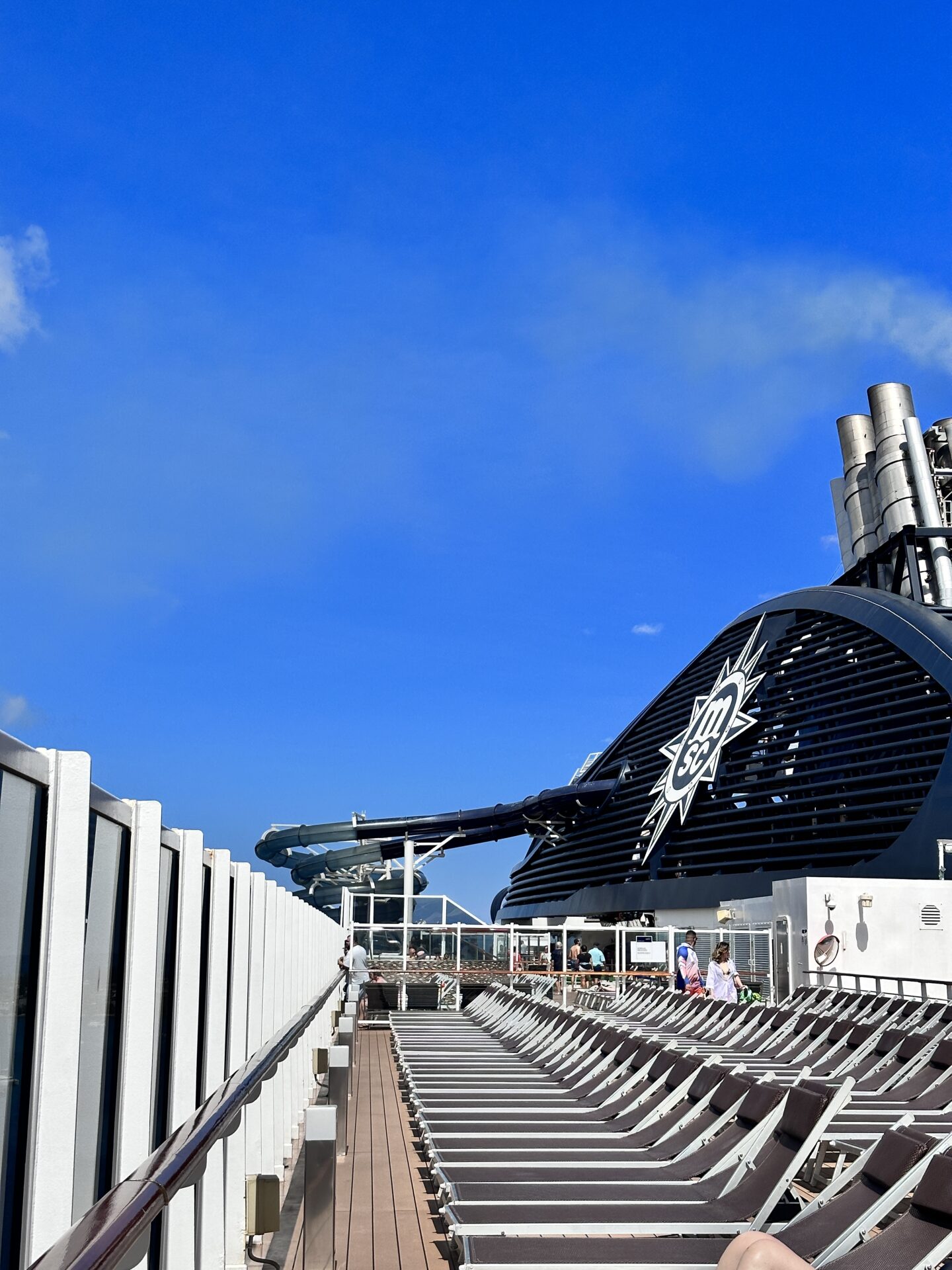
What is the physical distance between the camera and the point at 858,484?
131 ft

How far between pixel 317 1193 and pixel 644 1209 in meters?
2.02

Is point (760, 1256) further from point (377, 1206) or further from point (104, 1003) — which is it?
point (377, 1206)

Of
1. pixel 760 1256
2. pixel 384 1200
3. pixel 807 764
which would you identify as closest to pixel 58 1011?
pixel 760 1256

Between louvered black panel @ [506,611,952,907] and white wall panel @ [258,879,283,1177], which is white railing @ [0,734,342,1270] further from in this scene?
louvered black panel @ [506,611,952,907]

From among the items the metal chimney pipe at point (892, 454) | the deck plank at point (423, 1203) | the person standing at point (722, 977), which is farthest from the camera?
the metal chimney pipe at point (892, 454)

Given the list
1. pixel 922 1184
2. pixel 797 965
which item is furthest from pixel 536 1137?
pixel 797 965

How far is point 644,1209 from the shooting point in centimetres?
463

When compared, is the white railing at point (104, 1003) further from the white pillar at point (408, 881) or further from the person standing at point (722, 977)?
the white pillar at point (408, 881)

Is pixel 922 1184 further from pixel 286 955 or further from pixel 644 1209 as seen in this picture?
pixel 286 955

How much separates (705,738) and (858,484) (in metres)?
11.0

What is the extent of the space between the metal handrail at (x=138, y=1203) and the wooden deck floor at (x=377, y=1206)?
2247 millimetres

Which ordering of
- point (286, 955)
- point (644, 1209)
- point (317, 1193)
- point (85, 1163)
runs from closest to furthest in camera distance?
point (85, 1163)
point (317, 1193)
point (644, 1209)
point (286, 955)

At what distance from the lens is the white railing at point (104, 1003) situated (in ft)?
6.40

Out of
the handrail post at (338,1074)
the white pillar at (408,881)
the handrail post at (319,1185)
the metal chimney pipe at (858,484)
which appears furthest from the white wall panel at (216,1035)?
the metal chimney pipe at (858,484)
